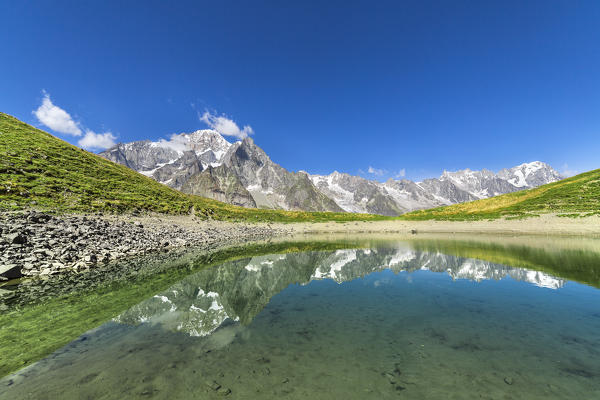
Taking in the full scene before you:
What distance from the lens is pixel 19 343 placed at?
7836 mm

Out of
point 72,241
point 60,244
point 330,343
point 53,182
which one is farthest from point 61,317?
point 53,182

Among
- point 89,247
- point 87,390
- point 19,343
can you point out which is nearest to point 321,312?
point 87,390

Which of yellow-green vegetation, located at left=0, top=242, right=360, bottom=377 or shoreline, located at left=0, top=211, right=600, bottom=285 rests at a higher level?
shoreline, located at left=0, top=211, right=600, bottom=285

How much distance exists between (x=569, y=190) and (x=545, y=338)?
86.0m

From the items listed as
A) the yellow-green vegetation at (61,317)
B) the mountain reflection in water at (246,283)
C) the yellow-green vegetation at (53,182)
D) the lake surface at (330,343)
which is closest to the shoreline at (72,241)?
the yellow-green vegetation at (61,317)

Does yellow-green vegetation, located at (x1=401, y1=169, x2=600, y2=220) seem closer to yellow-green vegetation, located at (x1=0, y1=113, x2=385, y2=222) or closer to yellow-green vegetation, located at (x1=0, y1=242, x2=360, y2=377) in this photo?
yellow-green vegetation, located at (x1=0, y1=242, x2=360, y2=377)

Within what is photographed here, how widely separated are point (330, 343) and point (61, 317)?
1140 cm

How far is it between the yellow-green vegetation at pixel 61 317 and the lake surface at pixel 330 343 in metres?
0.14

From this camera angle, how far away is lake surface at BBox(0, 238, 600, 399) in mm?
5391

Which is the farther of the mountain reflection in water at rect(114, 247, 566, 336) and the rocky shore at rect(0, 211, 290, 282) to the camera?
the rocky shore at rect(0, 211, 290, 282)

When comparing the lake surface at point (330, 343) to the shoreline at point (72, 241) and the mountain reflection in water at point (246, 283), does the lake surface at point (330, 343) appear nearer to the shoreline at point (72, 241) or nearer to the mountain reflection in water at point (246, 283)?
the mountain reflection in water at point (246, 283)

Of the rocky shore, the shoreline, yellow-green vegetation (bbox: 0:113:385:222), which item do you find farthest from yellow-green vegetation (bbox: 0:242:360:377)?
yellow-green vegetation (bbox: 0:113:385:222)

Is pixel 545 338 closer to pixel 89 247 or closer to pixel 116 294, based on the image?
pixel 116 294

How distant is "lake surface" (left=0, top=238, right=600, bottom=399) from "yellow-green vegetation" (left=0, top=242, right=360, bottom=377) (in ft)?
0.46
